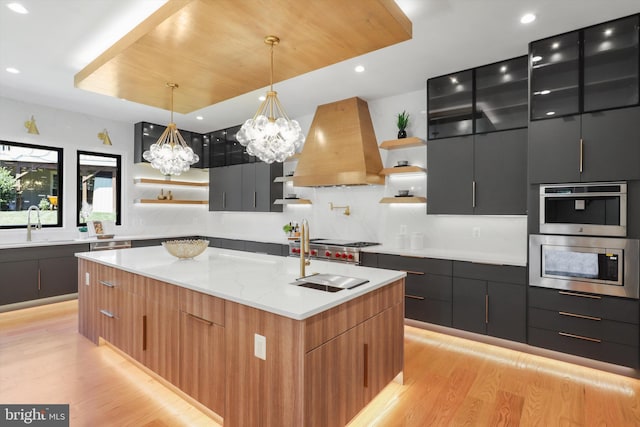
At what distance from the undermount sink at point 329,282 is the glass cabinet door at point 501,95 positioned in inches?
95.5

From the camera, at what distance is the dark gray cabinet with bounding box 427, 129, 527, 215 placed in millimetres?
3430

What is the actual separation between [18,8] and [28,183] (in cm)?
330

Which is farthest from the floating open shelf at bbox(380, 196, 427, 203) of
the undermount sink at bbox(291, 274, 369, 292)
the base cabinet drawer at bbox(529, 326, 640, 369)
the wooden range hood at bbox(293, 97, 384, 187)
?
the undermount sink at bbox(291, 274, 369, 292)

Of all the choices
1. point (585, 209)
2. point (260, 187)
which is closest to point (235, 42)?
point (585, 209)

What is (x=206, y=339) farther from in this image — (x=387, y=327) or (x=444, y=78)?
(x=444, y=78)

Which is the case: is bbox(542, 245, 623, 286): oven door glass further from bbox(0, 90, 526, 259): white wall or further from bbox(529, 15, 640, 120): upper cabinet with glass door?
bbox(529, 15, 640, 120): upper cabinet with glass door

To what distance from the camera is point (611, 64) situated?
110 inches

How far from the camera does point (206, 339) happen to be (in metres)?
2.11

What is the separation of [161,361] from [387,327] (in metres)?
1.65

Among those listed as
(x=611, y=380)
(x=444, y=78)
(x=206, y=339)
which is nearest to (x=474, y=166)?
(x=444, y=78)

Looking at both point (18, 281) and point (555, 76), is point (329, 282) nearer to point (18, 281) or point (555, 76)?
point (555, 76)

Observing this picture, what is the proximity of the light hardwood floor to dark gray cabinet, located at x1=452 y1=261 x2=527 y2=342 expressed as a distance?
0.22 metres

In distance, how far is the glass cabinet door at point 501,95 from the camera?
3.38m

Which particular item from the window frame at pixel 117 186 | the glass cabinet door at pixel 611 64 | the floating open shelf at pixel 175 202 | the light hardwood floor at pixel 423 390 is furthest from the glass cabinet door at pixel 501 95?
the window frame at pixel 117 186
